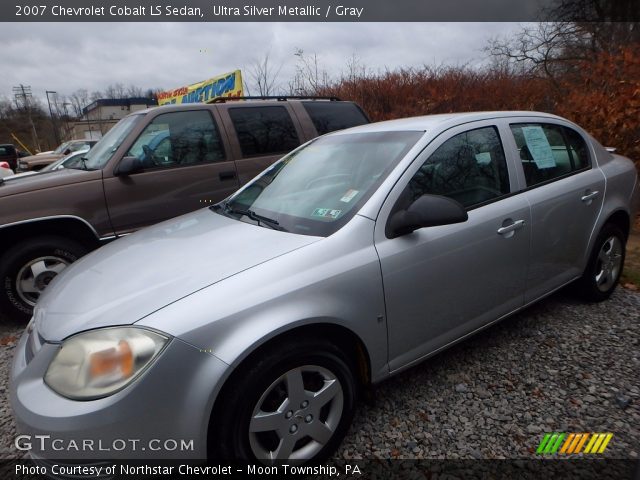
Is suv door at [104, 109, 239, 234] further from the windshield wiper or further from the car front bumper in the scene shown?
the car front bumper

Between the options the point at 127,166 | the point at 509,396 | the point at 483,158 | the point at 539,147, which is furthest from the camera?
the point at 127,166

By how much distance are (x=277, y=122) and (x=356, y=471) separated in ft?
12.8

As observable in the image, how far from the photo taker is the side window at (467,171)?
91.5 inches

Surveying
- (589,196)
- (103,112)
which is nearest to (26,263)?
(589,196)

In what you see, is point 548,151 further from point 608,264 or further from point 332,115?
point 332,115

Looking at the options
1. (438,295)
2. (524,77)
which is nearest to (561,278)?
(438,295)

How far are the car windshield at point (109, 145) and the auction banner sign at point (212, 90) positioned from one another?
4245 mm

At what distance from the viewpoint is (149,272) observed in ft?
6.37

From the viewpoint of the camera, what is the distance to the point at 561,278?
3.04m

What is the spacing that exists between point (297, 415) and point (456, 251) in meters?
1.23

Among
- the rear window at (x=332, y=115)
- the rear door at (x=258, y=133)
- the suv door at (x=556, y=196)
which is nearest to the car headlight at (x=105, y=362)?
the suv door at (x=556, y=196)

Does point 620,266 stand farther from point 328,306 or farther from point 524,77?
point 524,77

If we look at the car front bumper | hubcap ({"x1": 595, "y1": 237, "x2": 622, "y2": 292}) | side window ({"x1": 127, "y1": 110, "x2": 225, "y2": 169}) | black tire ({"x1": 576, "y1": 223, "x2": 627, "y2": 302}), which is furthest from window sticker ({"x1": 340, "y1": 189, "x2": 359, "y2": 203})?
side window ({"x1": 127, "y1": 110, "x2": 225, "y2": 169})

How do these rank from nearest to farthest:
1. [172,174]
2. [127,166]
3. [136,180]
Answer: [127,166] < [136,180] < [172,174]
